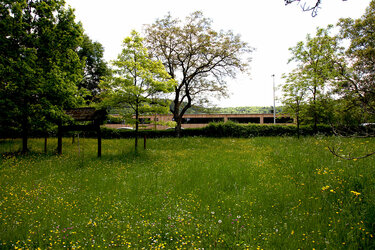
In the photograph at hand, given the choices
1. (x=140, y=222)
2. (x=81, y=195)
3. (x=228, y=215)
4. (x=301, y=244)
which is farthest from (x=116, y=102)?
(x=301, y=244)

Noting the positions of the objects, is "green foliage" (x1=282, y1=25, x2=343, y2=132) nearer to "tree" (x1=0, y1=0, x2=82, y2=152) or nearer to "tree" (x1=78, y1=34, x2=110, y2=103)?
"tree" (x1=0, y1=0, x2=82, y2=152)

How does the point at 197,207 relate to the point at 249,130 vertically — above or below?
below

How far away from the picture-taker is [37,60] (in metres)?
13.4

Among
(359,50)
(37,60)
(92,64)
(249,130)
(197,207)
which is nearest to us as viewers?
(197,207)

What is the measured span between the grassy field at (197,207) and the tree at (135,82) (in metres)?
5.99

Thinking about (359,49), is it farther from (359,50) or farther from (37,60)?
(37,60)

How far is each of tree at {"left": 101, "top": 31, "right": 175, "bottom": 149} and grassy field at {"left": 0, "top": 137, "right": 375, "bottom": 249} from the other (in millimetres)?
5994

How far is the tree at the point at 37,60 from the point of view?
12.3 m

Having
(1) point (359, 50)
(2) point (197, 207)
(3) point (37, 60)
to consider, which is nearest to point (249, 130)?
(1) point (359, 50)

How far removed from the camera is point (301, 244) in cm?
367

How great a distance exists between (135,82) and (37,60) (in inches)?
264

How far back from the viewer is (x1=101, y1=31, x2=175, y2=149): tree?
43.6ft

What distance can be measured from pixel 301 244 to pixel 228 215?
61.4 inches

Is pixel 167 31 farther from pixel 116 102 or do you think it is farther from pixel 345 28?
pixel 345 28
